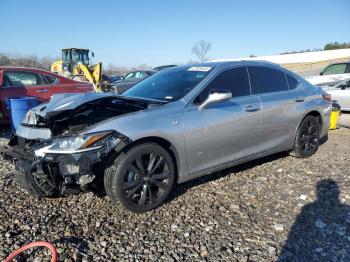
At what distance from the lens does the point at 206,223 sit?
3506 millimetres

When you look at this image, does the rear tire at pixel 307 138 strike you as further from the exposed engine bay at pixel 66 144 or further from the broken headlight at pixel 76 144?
the broken headlight at pixel 76 144

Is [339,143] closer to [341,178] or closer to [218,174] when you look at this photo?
[341,178]

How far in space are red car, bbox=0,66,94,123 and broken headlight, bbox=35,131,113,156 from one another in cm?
477

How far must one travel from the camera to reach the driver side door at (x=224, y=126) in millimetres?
3965

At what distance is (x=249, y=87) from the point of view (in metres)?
4.78

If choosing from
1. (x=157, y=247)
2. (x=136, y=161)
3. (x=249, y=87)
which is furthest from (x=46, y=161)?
(x=249, y=87)

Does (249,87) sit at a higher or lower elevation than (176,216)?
higher

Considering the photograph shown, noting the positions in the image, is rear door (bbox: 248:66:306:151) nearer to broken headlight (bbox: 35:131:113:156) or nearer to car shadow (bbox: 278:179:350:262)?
car shadow (bbox: 278:179:350:262)

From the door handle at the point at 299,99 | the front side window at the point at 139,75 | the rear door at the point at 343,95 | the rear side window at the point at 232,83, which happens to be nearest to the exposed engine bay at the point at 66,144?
the rear side window at the point at 232,83

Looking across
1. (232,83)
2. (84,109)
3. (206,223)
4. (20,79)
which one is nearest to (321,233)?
(206,223)

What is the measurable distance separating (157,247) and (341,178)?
2.99 meters

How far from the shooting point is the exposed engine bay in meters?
3.29

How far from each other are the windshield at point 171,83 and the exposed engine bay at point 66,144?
0.42 m

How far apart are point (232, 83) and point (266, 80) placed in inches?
30.0
